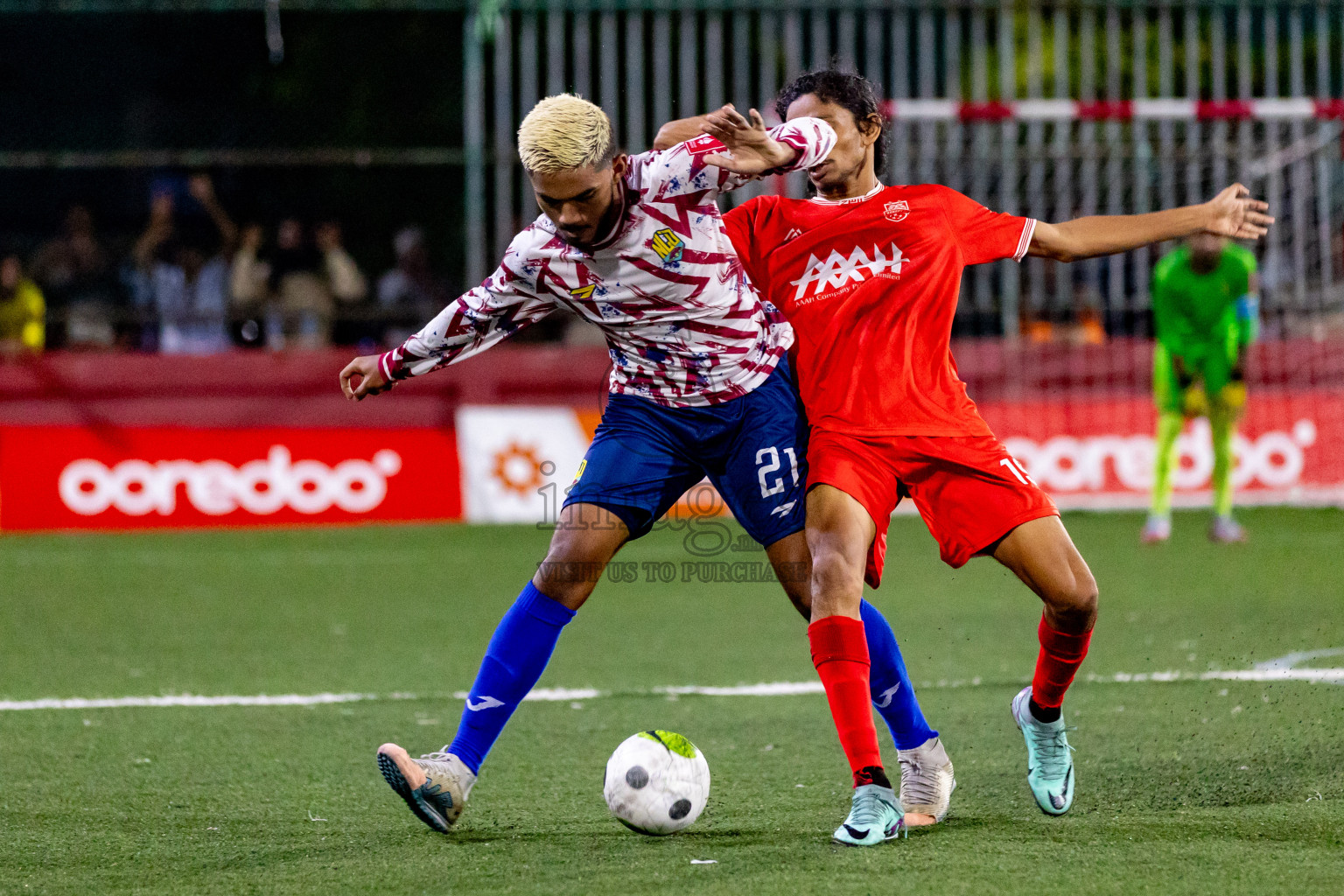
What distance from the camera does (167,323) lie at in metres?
12.2

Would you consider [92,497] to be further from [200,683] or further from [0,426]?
[200,683]

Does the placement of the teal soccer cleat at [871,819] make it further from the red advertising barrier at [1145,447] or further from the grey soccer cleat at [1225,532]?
the red advertising barrier at [1145,447]

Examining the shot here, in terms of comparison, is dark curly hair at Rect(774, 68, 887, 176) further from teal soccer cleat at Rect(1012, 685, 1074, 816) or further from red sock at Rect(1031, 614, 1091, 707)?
teal soccer cleat at Rect(1012, 685, 1074, 816)

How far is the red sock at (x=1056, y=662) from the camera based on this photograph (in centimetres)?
417

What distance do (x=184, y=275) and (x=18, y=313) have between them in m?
1.35

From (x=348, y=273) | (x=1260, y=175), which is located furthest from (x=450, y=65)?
(x=1260, y=175)

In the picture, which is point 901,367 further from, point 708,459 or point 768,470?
point 708,459

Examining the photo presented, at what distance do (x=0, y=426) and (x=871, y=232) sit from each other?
919 cm

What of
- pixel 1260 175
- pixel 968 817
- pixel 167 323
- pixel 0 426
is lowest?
pixel 968 817

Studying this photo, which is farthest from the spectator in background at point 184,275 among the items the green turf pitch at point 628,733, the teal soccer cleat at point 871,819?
the teal soccer cleat at point 871,819

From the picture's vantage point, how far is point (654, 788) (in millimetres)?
3887

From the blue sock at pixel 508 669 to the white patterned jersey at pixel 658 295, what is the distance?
0.63 m

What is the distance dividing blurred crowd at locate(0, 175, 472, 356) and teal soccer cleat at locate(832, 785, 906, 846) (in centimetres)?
880

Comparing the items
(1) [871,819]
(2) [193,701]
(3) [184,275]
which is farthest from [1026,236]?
(3) [184,275]
